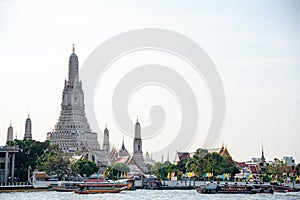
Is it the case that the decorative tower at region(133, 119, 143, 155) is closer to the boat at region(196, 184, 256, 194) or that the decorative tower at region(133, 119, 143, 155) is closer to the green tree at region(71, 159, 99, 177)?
the green tree at region(71, 159, 99, 177)

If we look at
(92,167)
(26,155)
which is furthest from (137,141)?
(26,155)

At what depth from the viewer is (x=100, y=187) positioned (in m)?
87.9

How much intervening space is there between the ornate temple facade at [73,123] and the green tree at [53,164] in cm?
3598

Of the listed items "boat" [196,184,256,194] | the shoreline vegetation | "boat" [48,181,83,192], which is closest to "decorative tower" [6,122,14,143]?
the shoreline vegetation

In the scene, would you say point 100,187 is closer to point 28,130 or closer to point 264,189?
point 264,189

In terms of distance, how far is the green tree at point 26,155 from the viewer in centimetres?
9469

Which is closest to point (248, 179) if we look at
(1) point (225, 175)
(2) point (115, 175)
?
(1) point (225, 175)

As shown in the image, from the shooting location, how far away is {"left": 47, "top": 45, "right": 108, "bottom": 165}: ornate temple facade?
139 m

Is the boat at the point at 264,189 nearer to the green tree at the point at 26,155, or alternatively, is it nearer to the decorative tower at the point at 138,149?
the green tree at the point at 26,155

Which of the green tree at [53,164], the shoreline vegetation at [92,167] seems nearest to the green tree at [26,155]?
the shoreline vegetation at [92,167]

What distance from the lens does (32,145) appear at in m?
101

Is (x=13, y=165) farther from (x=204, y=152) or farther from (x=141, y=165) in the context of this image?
(x=141, y=165)

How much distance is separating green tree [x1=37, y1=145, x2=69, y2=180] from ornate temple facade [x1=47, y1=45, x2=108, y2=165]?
3598 cm

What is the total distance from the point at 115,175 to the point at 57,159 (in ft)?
103
